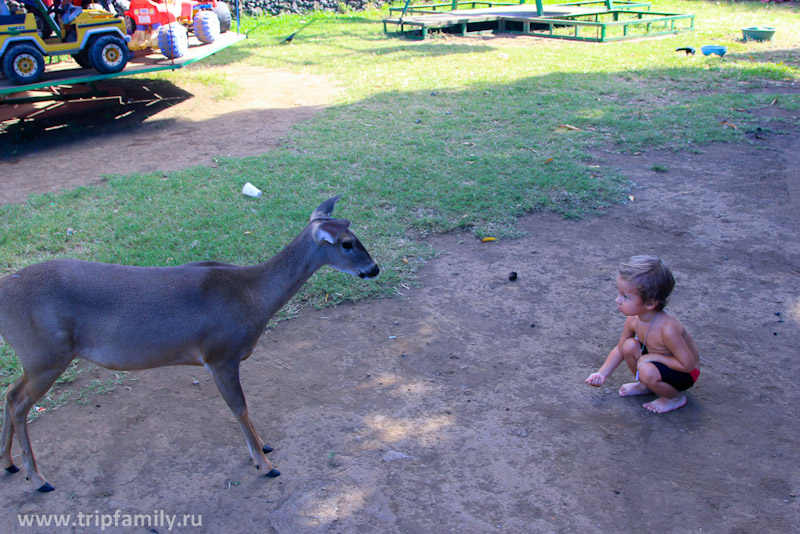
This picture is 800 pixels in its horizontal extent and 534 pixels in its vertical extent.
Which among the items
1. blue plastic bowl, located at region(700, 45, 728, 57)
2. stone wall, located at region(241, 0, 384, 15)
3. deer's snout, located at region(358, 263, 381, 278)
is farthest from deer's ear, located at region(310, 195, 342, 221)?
stone wall, located at region(241, 0, 384, 15)

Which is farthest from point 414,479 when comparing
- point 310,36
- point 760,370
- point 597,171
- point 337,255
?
point 310,36

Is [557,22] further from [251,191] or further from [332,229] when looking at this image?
[332,229]

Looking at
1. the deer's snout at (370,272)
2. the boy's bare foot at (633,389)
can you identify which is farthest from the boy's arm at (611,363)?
the deer's snout at (370,272)

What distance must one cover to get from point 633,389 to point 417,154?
15.7 ft

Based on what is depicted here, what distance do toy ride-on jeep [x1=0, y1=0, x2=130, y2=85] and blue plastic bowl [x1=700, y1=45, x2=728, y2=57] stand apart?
11.0 metres

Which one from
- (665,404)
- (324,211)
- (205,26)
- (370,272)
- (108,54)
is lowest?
(665,404)

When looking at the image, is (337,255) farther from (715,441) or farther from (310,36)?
(310,36)

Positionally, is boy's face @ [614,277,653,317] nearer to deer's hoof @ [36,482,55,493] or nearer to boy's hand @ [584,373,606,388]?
boy's hand @ [584,373,606,388]

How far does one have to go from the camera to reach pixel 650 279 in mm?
3619

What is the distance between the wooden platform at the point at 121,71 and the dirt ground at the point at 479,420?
602 cm

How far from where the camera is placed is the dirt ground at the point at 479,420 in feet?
10.1

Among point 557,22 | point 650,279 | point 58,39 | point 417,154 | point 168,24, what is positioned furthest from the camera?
point 557,22

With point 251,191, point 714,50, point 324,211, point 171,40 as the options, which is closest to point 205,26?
→ point 171,40

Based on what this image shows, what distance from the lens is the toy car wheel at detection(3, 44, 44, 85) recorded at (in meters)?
8.29
